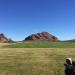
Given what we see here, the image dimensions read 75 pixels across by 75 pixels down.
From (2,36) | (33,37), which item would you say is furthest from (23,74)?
(33,37)

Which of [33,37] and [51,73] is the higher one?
[33,37]

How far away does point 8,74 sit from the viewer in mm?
21328

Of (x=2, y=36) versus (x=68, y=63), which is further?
(x=2, y=36)

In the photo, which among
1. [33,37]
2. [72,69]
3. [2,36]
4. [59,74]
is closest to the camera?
[72,69]

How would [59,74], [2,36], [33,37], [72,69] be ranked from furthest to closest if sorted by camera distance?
1. [33,37]
2. [2,36]
3. [59,74]
4. [72,69]

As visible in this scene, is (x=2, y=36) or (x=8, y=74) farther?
(x=2, y=36)

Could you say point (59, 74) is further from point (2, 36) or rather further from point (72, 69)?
point (2, 36)

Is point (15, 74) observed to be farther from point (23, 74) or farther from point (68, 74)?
point (68, 74)

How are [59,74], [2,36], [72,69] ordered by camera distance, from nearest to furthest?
[72,69] < [59,74] < [2,36]

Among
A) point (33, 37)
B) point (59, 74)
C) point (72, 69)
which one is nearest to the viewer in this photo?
point (72, 69)

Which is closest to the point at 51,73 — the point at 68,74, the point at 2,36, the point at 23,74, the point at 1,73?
the point at 23,74

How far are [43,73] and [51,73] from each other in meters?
0.73

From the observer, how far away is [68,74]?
35.7ft

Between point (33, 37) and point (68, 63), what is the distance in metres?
187
